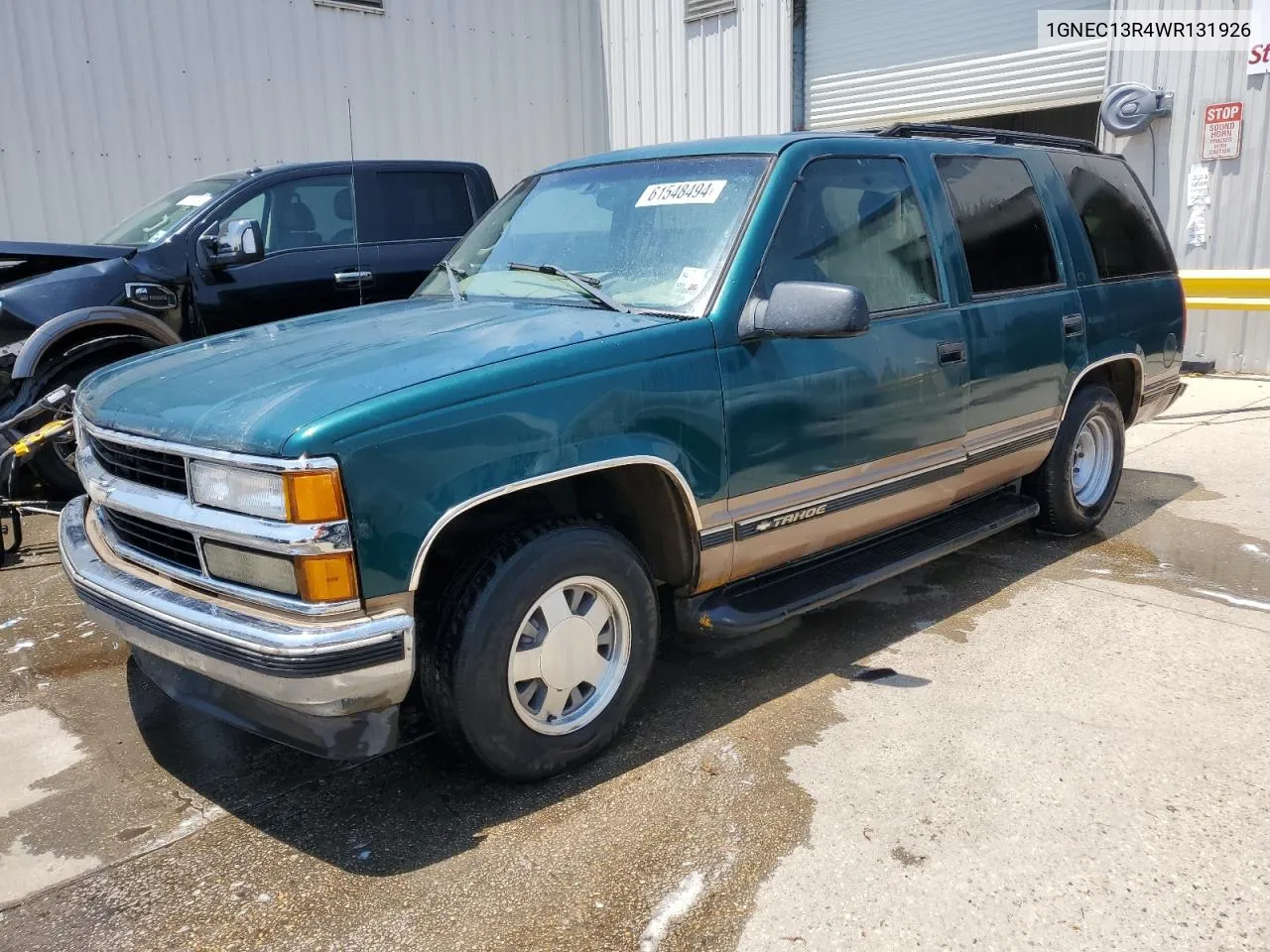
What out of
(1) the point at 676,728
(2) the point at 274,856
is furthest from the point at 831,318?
(2) the point at 274,856

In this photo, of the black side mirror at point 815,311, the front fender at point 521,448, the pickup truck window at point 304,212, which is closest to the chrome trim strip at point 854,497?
the front fender at point 521,448

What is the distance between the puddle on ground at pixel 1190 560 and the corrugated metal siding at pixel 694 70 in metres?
Result: 8.08

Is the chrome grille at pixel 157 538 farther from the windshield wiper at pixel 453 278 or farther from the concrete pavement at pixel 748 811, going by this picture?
the windshield wiper at pixel 453 278

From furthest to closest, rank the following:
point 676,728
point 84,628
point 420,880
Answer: point 84,628 < point 676,728 < point 420,880

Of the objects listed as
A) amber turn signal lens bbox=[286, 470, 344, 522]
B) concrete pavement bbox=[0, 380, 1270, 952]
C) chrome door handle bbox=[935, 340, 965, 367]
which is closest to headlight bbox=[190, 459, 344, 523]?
amber turn signal lens bbox=[286, 470, 344, 522]

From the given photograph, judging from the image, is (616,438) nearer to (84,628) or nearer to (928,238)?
(928,238)

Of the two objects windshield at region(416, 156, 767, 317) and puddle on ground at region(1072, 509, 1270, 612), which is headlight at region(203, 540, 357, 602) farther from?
puddle on ground at region(1072, 509, 1270, 612)

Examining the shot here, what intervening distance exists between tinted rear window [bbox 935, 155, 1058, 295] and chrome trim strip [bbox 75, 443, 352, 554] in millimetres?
2866

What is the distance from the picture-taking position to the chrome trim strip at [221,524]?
238cm

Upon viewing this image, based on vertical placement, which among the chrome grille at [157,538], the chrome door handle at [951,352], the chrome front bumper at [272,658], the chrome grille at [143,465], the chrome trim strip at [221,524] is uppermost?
the chrome door handle at [951,352]

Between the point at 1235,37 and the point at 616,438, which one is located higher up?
the point at 1235,37

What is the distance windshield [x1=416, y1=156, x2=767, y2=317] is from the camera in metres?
3.33

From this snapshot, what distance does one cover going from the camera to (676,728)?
3326 millimetres

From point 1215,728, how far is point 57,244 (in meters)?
6.39
